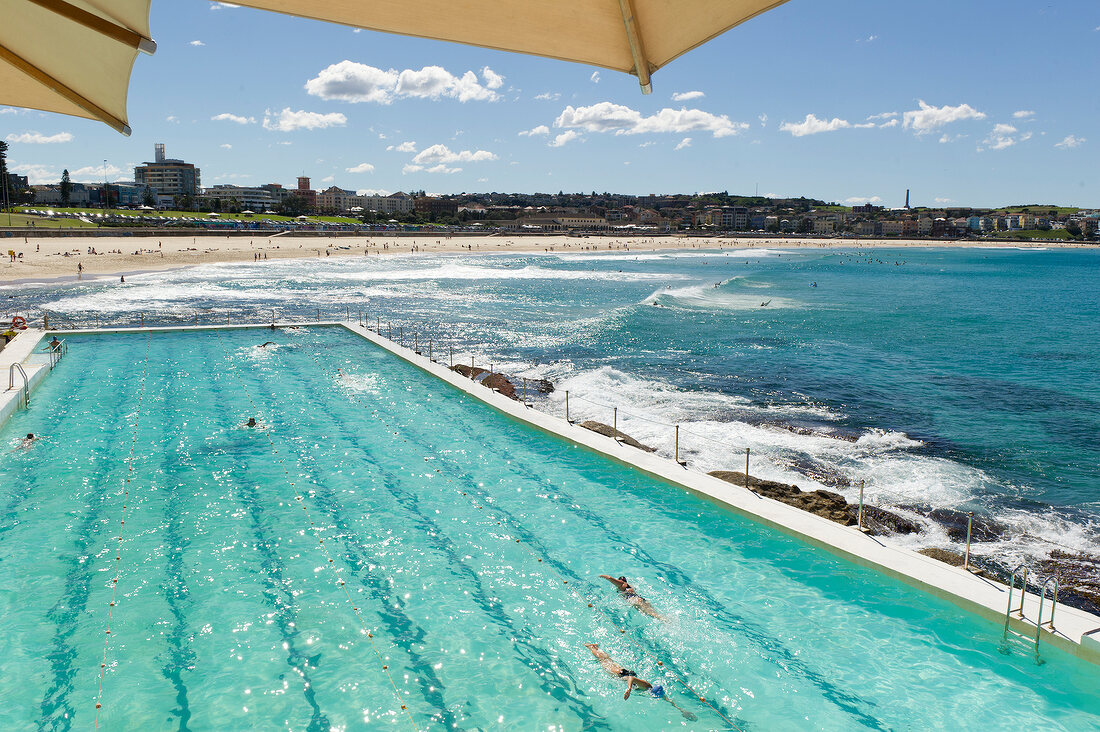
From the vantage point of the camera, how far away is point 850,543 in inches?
367

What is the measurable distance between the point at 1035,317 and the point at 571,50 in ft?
178

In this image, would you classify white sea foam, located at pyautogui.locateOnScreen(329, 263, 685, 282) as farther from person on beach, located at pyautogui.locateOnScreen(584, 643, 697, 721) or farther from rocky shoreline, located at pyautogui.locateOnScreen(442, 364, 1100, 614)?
person on beach, located at pyautogui.locateOnScreen(584, 643, 697, 721)

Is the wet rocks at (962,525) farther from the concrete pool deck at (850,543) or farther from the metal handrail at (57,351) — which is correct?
the metal handrail at (57,351)

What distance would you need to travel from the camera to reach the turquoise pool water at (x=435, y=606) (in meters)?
6.57

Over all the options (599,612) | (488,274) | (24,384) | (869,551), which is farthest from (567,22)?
(488,274)

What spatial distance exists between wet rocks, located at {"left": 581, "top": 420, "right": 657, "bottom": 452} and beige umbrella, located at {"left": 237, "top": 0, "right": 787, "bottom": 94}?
1130 cm

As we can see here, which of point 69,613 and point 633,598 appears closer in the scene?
point 69,613

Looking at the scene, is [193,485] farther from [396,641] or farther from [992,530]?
[992,530]

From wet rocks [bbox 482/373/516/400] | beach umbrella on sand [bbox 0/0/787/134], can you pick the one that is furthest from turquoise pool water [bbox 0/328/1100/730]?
beach umbrella on sand [bbox 0/0/787/134]

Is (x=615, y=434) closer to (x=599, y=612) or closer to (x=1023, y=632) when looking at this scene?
(x=599, y=612)

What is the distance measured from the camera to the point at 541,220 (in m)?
186

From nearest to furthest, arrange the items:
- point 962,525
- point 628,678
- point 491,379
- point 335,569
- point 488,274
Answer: point 628,678 → point 335,569 → point 962,525 → point 491,379 → point 488,274

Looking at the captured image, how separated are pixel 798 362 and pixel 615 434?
15.6 metres

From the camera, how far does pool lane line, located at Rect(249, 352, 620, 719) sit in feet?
22.9
